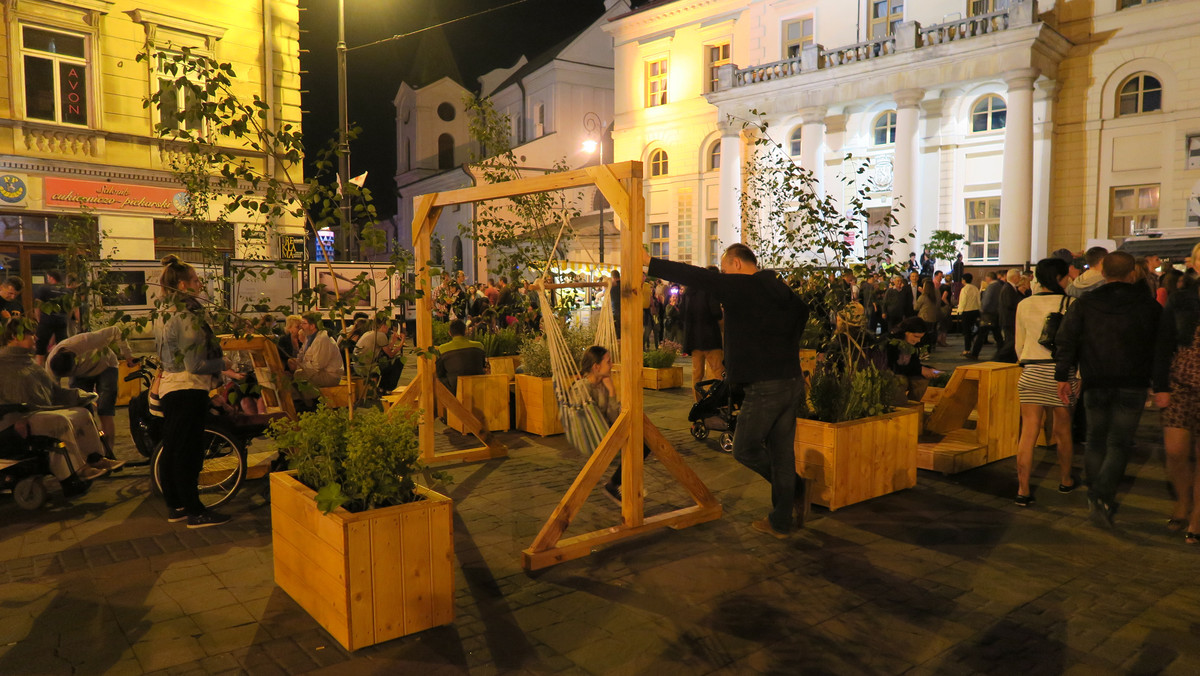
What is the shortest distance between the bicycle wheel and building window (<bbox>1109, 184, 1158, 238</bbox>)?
24.3m

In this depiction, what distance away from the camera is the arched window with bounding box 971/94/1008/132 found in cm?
2459

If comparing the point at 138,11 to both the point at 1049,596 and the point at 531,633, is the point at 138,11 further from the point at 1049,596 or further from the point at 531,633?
the point at 1049,596

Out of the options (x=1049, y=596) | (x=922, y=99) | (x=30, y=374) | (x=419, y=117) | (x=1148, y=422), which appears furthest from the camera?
(x=419, y=117)

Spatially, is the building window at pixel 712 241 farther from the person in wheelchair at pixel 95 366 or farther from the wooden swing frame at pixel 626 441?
the wooden swing frame at pixel 626 441

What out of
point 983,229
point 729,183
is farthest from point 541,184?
point 729,183

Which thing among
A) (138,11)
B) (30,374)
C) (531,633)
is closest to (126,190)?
(138,11)

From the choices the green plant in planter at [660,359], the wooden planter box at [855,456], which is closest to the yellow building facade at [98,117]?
the green plant in planter at [660,359]

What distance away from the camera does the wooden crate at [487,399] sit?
8.61 meters

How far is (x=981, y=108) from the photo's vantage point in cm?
2503

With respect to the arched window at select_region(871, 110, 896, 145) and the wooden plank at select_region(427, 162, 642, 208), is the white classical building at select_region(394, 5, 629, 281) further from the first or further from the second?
the wooden plank at select_region(427, 162, 642, 208)

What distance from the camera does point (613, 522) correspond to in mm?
5555

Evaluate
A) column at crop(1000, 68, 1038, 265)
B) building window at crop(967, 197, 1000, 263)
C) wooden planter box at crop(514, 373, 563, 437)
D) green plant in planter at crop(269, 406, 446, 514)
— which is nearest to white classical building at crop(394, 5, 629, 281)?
building window at crop(967, 197, 1000, 263)

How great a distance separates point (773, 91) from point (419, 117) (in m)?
28.9

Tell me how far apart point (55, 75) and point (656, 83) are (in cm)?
2337
